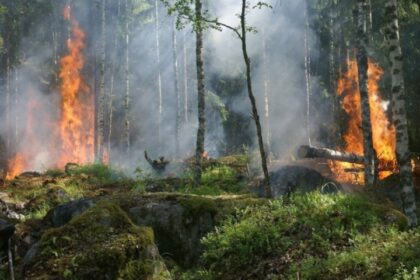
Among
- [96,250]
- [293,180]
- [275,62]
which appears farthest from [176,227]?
[275,62]

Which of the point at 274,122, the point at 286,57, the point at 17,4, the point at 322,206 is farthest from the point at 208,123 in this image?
the point at 322,206

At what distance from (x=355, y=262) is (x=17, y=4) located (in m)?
34.6

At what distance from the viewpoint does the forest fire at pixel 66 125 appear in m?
35.2

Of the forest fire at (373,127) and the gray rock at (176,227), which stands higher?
the forest fire at (373,127)

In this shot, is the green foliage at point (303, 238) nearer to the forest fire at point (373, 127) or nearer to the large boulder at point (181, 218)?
the large boulder at point (181, 218)

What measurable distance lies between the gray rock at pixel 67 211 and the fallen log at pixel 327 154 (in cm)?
1245

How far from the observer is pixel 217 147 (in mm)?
39688

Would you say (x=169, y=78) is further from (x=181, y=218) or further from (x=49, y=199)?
(x=181, y=218)

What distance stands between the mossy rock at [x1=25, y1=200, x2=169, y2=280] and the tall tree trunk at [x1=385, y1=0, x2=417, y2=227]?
6.23 metres

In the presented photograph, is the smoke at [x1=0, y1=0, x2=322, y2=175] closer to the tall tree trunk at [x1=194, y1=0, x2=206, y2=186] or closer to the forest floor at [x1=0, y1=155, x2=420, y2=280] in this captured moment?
the tall tree trunk at [x1=194, y1=0, x2=206, y2=186]

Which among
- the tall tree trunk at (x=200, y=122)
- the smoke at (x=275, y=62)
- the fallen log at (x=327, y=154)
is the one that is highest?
the smoke at (x=275, y=62)

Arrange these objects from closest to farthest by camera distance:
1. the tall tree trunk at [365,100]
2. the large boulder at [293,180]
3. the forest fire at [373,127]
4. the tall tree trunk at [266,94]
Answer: the large boulder at [293,180], the tall tree trunk at [365,100], the forest fire at [373,127], the tall tree trunk at [266,94]

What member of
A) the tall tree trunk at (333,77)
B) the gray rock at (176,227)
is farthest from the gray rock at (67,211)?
the tall tree trunk at (333,77)

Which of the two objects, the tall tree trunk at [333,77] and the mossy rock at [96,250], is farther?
the tall tree trunk at [333,77]
